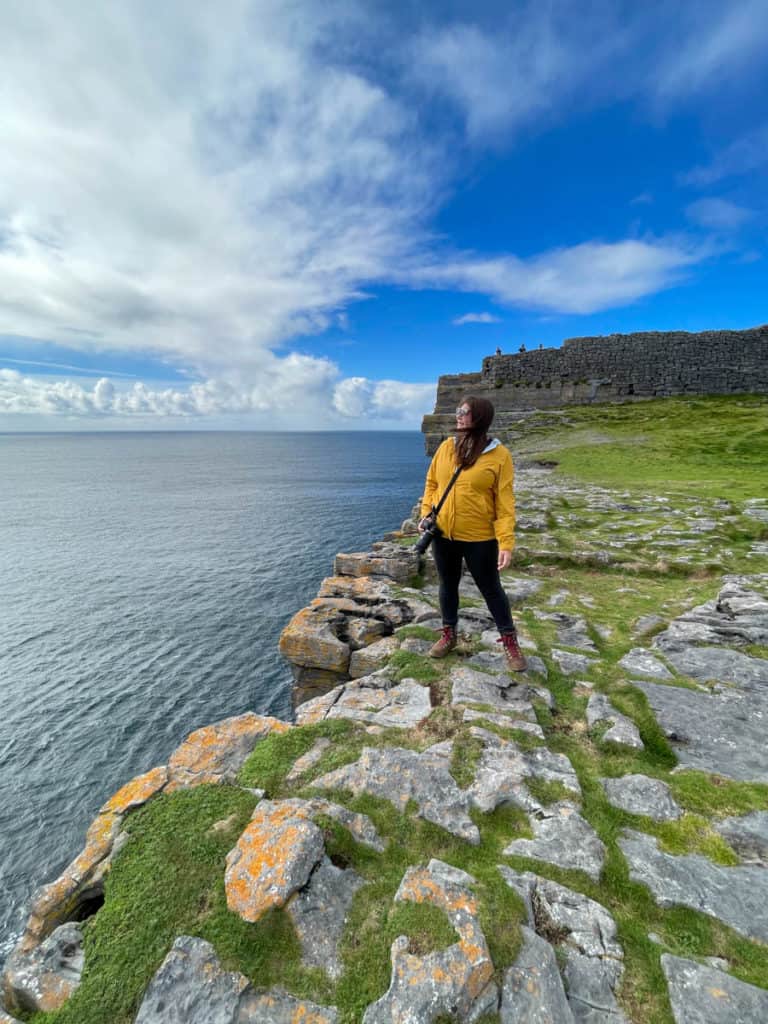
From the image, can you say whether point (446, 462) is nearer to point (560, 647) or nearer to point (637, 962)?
point (560, 647)

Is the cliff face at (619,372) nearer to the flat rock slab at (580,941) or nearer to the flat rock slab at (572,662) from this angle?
the flat rock slab at (572,662)

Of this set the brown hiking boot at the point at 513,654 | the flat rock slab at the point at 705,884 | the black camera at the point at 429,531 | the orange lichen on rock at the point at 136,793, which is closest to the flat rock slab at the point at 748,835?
the flat rock slab at the point at 705,884

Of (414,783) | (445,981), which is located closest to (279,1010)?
(445,981)

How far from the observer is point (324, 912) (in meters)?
3.19

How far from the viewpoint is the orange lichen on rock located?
434cm

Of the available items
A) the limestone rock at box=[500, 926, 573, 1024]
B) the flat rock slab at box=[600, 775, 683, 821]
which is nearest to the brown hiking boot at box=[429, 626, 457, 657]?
the flat rock slab at box=[600, 775, 683, 821]

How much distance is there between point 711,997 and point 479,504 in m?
4.61

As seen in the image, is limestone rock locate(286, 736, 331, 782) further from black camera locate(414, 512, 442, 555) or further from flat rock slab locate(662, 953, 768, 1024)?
flat rock slab locate(662, 953, 768, 1024)

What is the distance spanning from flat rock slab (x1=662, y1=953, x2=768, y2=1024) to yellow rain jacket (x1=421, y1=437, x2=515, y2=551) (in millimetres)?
3973

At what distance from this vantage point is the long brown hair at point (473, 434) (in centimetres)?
593

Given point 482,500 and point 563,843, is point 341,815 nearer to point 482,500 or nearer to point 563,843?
point 563,843

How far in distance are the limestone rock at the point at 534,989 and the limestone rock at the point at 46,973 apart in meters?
2.85

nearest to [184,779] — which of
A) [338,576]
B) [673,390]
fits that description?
[338,576]

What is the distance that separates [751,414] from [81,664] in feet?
140
